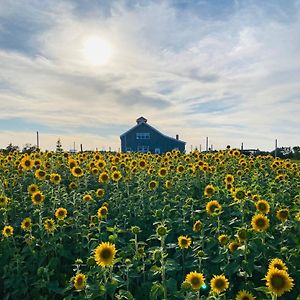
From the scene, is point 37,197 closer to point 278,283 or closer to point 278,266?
point 278,266

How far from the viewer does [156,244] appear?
5668mm

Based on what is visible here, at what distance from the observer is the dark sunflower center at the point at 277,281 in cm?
298

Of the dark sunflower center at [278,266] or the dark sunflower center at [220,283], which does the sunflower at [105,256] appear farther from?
the dark sunflower center at [278,266]

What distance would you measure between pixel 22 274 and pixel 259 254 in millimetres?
2676

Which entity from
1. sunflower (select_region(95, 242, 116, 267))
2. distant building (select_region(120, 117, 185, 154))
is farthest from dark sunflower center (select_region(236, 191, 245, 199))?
distant building (select_region(120, 117, 185, 154))

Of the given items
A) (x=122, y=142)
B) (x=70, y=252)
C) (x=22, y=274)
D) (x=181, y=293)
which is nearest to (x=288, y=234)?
(x=181, y=293)

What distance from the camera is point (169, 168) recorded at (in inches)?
352

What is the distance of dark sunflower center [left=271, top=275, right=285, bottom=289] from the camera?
2977 millimetres

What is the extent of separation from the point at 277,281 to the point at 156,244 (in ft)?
9.26

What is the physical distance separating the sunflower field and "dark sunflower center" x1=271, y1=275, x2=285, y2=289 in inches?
0.4

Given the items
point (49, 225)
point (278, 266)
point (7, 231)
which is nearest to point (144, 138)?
point (49, 225)

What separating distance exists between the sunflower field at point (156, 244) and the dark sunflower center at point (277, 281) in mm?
10

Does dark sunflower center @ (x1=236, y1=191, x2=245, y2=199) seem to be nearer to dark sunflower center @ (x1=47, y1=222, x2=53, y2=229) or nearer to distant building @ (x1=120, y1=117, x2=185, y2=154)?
dark sunflower center @ (x1=47, y1=222, x2=53, y2=229)

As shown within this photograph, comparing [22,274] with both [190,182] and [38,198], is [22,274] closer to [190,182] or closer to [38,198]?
[38,198]
